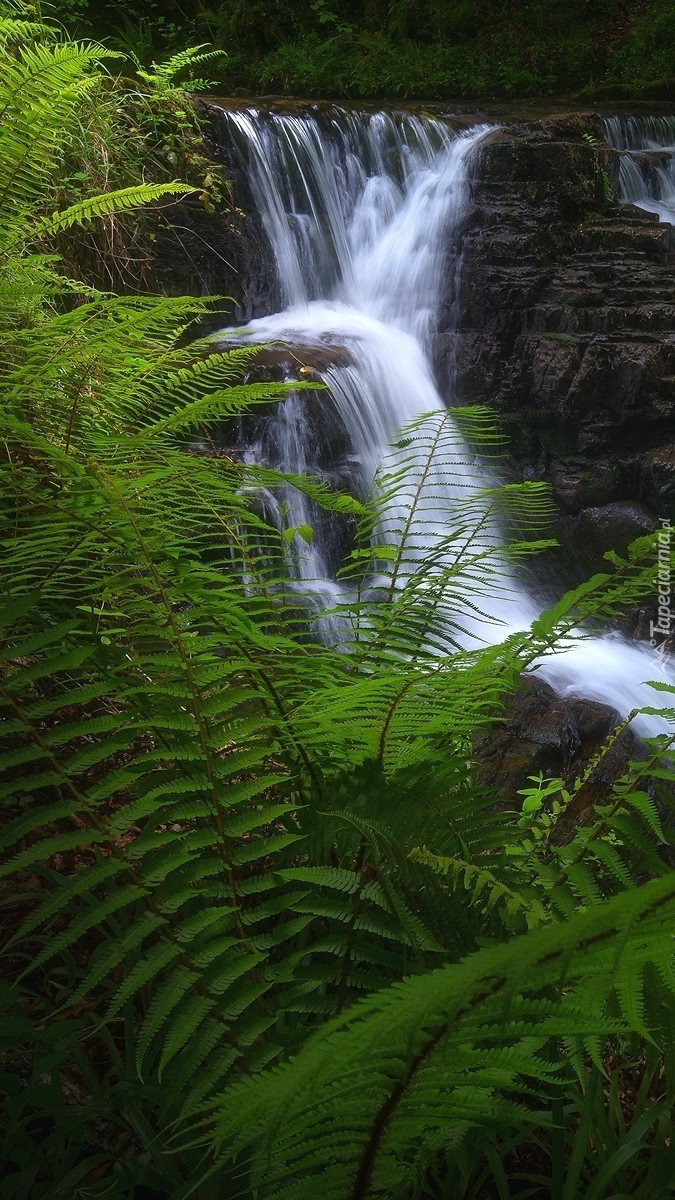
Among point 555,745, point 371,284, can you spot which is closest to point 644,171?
point 371,284

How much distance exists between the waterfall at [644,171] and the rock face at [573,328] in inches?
26.6

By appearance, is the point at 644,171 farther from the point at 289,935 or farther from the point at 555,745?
the point at 289,935

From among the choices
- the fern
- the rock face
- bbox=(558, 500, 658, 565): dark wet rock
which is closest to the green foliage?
the fern

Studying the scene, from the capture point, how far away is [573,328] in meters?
7.59

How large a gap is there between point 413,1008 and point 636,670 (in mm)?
5566

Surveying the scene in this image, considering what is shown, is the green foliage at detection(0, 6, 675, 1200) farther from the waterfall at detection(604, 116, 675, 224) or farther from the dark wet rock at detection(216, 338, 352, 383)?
the waterfall at detection(604, 116, 675, 224)

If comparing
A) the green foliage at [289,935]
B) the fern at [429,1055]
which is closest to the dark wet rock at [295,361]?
the green foliage at [289,935]

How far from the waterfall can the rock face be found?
0.68 m

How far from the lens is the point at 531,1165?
1.32 meters

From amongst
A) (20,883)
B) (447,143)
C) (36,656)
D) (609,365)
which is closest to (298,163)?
(447,143)

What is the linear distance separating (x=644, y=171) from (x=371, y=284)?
354 centimetres

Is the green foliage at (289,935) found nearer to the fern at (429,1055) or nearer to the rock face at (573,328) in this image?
the fern at (429,1055)

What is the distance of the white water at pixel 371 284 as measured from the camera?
596 centimetres

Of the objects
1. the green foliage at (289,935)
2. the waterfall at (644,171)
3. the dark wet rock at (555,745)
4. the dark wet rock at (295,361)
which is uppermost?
the waterfall at (644,171)
